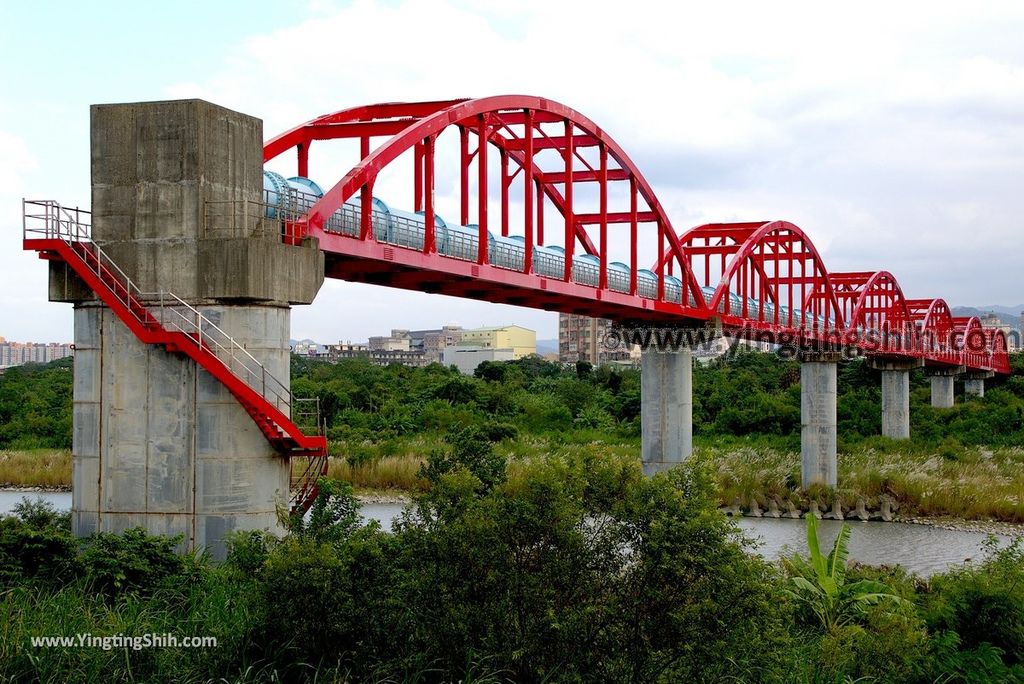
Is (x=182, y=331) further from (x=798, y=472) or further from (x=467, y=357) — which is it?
(x=467, y=357)

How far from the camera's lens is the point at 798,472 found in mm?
51812

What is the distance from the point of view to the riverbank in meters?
43.8

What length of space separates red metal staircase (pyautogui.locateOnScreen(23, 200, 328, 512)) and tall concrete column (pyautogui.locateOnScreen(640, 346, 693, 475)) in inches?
946

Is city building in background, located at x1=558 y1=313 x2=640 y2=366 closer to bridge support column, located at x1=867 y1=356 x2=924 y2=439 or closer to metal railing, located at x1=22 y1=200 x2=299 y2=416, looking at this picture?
bridge support column, located at x1=867 y1=356 x2=924 y2=439

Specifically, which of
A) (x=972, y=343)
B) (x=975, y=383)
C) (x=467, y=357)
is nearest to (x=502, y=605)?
(x=972, y=343)

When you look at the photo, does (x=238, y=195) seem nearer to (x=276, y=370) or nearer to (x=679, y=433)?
(x=276, y=370)

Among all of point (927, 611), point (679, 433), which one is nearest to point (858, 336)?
point (679, 433)

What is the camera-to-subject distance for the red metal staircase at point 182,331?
57.8ft

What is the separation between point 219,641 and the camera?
13156mm

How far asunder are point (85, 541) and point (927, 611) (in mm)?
14237

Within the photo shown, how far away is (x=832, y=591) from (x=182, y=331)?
1274 centimetres

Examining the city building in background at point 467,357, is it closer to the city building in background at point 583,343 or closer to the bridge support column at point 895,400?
the city building in background at point 583,343

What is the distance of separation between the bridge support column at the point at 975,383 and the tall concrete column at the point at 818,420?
4468 cm

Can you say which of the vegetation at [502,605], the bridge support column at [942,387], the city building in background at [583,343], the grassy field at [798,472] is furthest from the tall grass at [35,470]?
the city building in background at [583,343]
